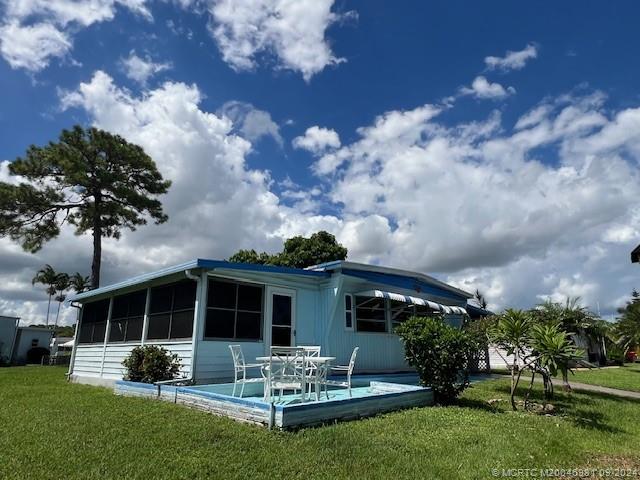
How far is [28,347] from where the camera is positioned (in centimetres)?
3375

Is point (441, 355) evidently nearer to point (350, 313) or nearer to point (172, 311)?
point (350, 313)

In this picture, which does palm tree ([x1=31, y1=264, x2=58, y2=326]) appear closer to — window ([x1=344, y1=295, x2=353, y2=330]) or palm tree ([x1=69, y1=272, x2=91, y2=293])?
palm tree ([x1=69, y1=272, x2=91, y2=293])

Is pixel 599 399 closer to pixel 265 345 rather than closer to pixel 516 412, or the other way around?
pixel 516 412

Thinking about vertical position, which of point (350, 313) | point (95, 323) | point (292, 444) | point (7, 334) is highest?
point (350, 313)

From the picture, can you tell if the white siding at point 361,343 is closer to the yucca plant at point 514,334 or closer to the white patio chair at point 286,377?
the yucca plant at point 514,334

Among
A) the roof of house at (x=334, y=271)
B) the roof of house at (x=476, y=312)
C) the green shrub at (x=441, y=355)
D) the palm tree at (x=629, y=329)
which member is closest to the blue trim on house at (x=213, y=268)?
the roof of house at (x=334, y=271)

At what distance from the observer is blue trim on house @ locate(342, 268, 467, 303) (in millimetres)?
12266

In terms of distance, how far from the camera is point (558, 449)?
222 inches

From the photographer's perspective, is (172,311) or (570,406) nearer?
(570,406)

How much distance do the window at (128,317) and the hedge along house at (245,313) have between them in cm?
3

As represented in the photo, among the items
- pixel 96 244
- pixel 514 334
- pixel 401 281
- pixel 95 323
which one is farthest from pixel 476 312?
pixel 96 244

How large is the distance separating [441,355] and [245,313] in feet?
15.1

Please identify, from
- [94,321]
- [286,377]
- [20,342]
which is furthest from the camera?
[20,342]

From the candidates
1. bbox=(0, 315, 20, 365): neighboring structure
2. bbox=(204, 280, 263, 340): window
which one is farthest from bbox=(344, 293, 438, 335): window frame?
bbox=(0, 315, 20, 365): neighboring structure
